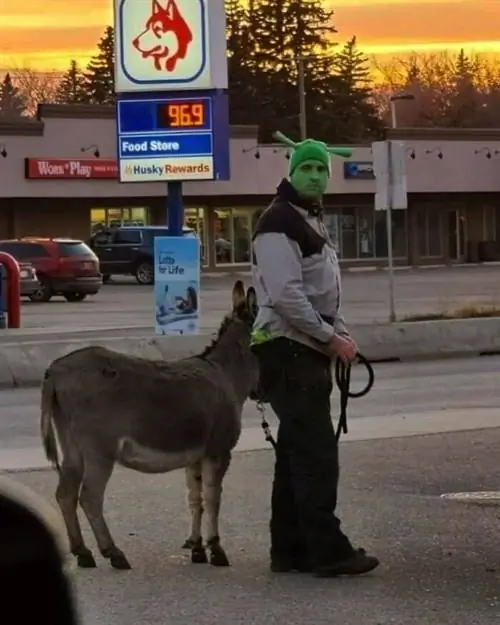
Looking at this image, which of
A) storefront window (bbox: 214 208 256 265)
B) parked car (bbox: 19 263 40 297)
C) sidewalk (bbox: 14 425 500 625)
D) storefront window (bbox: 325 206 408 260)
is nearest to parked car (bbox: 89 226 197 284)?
storefront window (bbox: 214 208 256 265)

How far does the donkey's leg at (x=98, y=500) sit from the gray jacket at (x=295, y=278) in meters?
1.05

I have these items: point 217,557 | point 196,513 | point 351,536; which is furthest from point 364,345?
point 217,557

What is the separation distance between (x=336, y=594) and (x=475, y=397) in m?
8.92

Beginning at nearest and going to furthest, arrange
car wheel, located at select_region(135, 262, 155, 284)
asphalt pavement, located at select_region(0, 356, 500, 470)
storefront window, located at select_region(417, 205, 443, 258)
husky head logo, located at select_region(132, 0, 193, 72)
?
asphalt pavement, located at select_region(0, 356, 500, 470) → husky head logo, located at select_region(132, 0, 193, 72) → car wheel, located at select_region(135, 262, 155, 284) → storefront window, located at select_region(417, 205, 443, 258)

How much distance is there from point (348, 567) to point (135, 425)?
51.7 inches

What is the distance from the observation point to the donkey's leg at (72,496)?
7117 millimetres

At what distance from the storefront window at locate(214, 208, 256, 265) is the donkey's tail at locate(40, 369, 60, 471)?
51.9 metres

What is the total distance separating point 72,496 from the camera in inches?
281

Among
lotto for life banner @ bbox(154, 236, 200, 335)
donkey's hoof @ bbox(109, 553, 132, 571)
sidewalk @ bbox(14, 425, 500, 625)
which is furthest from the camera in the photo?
lotto for life banner @ bbox(154, 236, 200, 335)

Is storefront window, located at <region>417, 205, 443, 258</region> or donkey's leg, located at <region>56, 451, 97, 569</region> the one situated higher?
storefront window, located at <region>417, 205, 443, 258</region>

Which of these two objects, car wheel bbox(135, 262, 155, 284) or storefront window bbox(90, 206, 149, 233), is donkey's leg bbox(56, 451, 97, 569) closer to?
car wheel bbox(135, 262, 155, 284)

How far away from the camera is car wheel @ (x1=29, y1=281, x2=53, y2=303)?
124 ft

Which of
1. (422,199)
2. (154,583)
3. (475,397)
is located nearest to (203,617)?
(154,583)

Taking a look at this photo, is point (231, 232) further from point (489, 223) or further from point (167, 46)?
point (167, 46)
